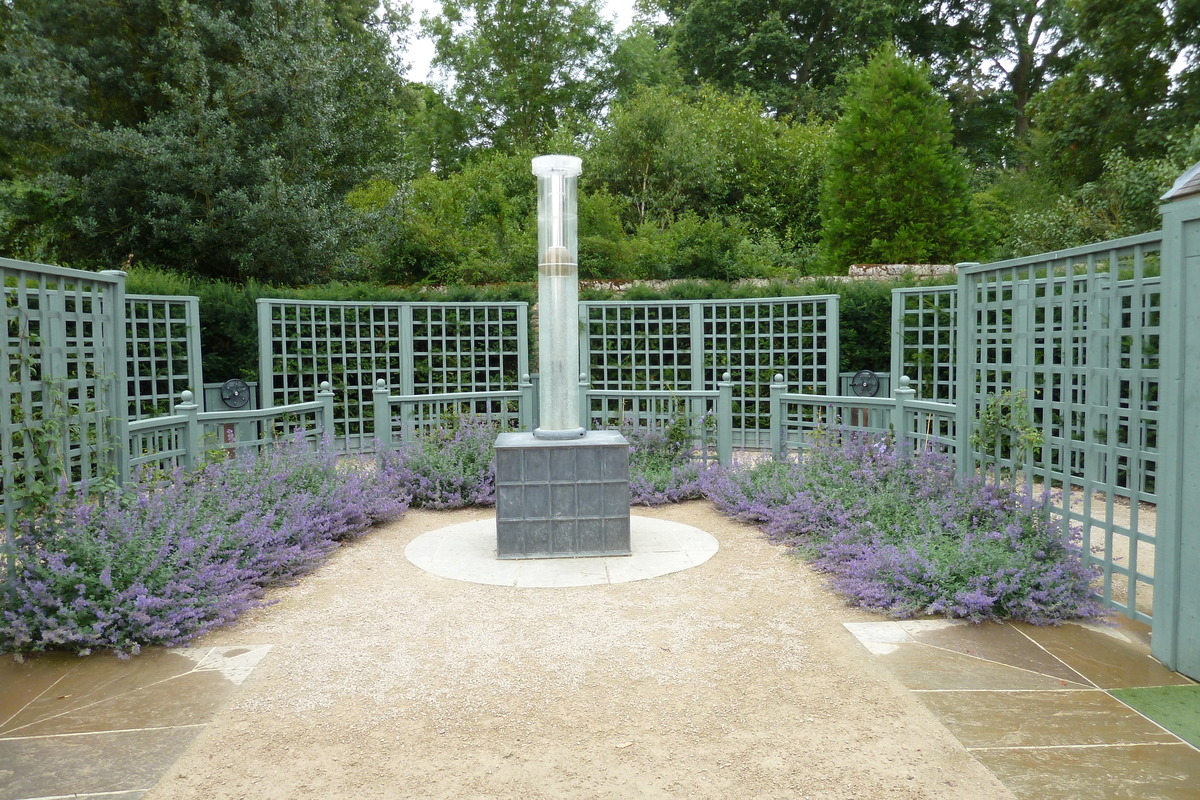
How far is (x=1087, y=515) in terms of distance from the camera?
364cm

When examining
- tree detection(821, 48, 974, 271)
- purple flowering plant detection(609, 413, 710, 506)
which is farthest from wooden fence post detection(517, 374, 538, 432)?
tree detection(821, 48, 974, 271)

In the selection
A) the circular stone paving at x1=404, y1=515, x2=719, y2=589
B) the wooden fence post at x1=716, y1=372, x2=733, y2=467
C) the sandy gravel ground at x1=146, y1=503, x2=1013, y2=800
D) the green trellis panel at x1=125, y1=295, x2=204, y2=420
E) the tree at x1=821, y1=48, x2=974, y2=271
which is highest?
the tree at x1=821, y1=48, x2=974, y2=271

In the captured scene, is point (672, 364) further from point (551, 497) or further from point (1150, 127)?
point (1150, 127)

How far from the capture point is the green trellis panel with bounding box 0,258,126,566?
138 inches

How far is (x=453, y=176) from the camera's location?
16.7 meters

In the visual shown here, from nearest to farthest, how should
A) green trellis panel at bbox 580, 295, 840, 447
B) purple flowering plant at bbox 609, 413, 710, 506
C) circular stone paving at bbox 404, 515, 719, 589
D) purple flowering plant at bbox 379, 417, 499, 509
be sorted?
1. circular stone paving at bbox 404, 515, 719, 589
2. purple flowering plant at bbox 379, 417, 499, 509
3. purple flowering plant at bbox 609, 413, 710, 506
4. green trellis panel at bbox 580, 295, 840, 447

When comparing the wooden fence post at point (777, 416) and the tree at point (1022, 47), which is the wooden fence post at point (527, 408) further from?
the tree at point (1022, 47)

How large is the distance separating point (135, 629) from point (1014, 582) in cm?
389

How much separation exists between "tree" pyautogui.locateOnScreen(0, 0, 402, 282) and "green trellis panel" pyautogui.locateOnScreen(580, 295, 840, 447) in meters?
5.24

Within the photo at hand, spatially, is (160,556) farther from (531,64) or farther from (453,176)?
(531,64)

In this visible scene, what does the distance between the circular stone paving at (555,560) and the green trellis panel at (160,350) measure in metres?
3.00

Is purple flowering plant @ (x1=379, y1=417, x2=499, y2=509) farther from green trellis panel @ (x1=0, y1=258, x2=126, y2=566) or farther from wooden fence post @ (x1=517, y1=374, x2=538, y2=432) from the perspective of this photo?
green trellis panel @ (x1=0, y1=258, x2=126, y2=566)

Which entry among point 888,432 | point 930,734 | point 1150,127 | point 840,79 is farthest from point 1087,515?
point 840,79

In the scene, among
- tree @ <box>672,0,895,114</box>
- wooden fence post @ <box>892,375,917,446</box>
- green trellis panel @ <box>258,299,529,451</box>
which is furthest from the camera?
tree @ <box>672,0,895,114</box>
